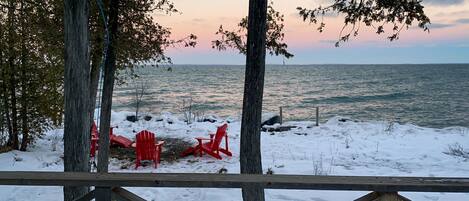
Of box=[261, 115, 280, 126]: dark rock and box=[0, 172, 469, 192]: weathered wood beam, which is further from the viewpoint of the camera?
box=[261, 115, 280, 126]: dark rock

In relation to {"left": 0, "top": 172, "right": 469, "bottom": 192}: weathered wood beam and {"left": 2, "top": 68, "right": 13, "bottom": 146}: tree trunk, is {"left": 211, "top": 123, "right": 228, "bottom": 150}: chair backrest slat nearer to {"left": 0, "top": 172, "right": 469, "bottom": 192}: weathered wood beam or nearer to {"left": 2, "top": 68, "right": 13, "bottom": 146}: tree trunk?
{"left": 2, "top": 68, "right": 13, "bottom": 146}: tree trunk

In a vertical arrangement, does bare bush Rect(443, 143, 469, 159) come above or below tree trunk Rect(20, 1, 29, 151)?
below

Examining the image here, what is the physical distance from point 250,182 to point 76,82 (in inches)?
99.6

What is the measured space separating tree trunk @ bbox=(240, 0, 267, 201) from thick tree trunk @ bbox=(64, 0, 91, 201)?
1815 millimetres

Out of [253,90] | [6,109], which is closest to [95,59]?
[253,90]

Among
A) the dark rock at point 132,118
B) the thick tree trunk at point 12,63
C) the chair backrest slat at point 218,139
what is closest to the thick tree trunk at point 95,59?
the thick tree trunk at point 12,63

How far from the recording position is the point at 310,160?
10148 mm

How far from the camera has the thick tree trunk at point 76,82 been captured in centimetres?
394

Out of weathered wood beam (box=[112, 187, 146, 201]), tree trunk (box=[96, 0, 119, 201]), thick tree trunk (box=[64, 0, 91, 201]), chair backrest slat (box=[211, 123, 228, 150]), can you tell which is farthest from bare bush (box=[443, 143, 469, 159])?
weathered wood beam (box=[112, 187, 146, 201])

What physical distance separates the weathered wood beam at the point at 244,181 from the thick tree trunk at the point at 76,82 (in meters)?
1.73

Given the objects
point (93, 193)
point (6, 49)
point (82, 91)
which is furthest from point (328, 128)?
point (93, 193)

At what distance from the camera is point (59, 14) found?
261 inches

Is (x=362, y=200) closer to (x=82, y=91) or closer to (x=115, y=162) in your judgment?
(x=82, y=91)

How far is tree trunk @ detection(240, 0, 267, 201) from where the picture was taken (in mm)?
4641
